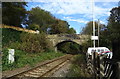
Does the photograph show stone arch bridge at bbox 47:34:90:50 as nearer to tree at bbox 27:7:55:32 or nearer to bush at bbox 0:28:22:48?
bush at bbox 0:28:22:48

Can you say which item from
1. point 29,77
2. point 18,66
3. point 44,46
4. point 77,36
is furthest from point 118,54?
point 77,36

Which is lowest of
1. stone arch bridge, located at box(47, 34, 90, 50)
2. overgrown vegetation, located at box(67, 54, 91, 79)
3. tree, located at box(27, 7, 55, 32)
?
overgrown vegetation, located at box(67, 54, 91, 79)

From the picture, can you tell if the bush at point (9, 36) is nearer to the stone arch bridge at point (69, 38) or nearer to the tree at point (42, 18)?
the stone arch bridge at point (69, 38)

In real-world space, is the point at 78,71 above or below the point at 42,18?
below

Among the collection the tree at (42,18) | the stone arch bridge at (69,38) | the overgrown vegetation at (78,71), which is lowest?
the overgrown vegetation at (78,71)

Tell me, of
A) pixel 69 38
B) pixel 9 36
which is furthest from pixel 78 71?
pixel 69 38

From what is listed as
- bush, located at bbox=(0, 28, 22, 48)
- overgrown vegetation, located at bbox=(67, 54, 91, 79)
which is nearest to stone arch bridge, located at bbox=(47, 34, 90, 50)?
bush, located at bbox=(0, 28, 22, 48)

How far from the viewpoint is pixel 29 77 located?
745 cm

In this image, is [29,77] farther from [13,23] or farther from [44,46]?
[13,23]

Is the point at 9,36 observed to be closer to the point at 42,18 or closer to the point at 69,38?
the point at 69,38

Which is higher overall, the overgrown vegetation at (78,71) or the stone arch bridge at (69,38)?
the stone arch bridge at (69,38)

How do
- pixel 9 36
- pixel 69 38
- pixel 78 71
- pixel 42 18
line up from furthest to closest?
1. pixel 42 18
2. pixel 69 38
3. pixel 9 36
4. pixel 78 71

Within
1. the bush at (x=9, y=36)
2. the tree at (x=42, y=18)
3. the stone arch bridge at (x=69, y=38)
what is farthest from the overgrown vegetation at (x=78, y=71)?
the tree at (x=42, y=18)

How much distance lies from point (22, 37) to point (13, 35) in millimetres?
1441
